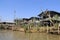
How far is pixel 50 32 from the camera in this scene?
74.5 ft

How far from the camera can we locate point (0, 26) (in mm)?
33500

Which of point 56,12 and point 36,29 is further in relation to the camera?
point 56,12

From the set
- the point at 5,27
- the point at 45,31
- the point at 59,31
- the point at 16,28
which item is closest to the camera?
the point at 59,31

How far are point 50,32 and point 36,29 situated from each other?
10.7 feet

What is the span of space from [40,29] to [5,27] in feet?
34.0

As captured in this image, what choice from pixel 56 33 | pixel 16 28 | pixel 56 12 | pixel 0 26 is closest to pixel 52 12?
pixel 56 12

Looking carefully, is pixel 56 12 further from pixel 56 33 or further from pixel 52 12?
pixel 56 33

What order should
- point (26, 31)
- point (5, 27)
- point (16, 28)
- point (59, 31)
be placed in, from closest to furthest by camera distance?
point (59, 31) → point (26, 31) → point (16, 28) → point (5, 27)

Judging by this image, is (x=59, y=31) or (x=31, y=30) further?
(x=31, y=30)

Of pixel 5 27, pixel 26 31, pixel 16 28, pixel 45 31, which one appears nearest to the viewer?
pixel 45 31

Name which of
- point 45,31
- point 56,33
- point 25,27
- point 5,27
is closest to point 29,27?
point 25,27

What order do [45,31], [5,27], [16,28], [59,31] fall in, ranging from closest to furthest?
[59,31]
[45,31]
[16,28]
[5,27]

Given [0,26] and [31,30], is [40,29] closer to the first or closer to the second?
[31,30]

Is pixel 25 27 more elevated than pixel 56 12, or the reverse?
pixel 56 12
